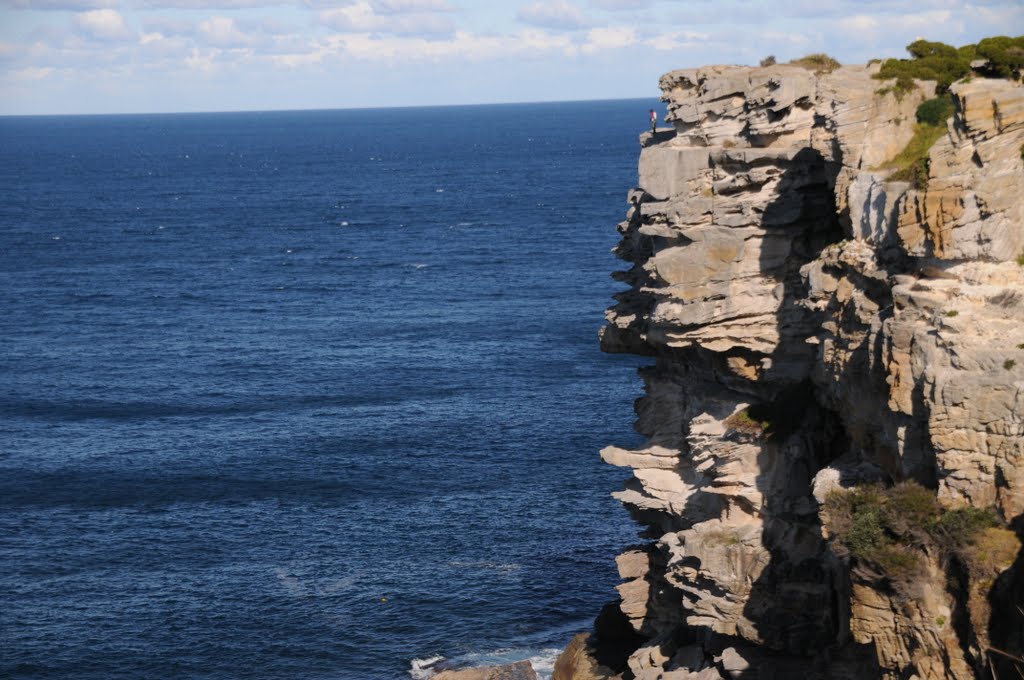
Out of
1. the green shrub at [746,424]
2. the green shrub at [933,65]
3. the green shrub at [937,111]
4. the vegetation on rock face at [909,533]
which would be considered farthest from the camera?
the green shrub at [746,424]

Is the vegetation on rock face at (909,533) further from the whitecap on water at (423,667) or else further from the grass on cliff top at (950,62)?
the whitecap on water at (423,667)

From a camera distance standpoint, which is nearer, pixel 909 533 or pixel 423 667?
pixel 909 533

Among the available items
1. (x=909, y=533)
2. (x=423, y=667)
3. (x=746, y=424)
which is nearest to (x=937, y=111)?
(x=746, y=424)

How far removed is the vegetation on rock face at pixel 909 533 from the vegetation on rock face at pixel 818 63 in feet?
69.0

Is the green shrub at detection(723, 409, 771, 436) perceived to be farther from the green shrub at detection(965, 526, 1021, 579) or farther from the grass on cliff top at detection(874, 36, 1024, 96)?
the green shrub at detection(965, 526, 1021, 579)

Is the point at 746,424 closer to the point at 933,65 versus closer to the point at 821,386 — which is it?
the point at 821,386

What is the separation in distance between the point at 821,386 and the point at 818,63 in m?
14.9

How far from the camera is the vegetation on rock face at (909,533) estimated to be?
35281 mm

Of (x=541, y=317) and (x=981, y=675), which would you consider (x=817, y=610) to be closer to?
(x=981, y=675)

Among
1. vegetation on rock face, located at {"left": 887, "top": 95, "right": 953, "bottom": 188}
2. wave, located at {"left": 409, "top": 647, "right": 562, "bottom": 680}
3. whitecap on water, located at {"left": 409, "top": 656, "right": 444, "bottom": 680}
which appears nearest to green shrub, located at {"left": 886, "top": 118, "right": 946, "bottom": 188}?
vegetation on rock face, located at {"left": 887, "top": 95, "right": 953, "bottom": 188}

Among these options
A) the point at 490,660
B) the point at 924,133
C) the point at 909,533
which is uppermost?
the point at 924,133

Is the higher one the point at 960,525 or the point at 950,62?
the point at 950,62

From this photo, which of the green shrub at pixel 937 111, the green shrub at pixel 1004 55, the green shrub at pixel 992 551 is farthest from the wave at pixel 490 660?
the green shrub at pixel 1004 55

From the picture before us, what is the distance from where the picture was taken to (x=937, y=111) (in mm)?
45625
